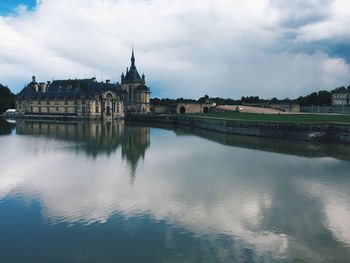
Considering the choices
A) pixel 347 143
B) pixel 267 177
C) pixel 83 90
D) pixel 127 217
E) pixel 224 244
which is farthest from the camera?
pixel 83 90

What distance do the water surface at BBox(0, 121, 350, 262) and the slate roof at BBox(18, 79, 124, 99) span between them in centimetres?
5051

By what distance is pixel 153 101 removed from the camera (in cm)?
10100

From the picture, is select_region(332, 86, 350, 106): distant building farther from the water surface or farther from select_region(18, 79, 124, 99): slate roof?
the water surface

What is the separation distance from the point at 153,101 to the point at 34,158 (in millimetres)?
84770

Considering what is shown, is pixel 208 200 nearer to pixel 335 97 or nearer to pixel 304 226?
pixel 304 226

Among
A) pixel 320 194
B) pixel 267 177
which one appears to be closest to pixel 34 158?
pixel 267 177

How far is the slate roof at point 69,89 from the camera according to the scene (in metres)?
65.2

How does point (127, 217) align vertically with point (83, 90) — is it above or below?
below

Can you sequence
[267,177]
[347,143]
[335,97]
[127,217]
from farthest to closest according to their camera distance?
[335,97]
[347,143]
[267,177]
[127,217]

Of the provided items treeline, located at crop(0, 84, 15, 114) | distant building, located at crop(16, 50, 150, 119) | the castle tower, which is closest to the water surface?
distant building, located at crop(16, 50, 150, 119)

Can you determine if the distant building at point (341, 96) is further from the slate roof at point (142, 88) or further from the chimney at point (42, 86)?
the chimney at point (42, 86)

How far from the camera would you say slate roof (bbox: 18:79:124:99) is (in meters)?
65.2

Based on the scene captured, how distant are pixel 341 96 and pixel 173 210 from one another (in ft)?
238

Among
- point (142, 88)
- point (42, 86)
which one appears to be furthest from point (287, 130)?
point (42, 86)
